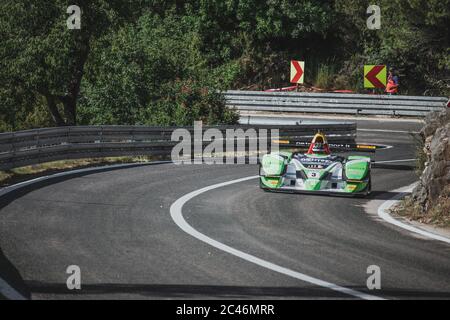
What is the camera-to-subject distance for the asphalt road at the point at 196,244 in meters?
8.23

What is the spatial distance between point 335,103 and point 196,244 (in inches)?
1022

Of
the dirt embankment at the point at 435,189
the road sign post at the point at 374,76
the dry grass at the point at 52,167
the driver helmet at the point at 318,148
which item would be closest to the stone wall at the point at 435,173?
the dirt embankment at the point at 435,189

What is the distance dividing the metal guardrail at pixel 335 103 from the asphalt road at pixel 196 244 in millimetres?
18662

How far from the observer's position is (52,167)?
1806 centimetres

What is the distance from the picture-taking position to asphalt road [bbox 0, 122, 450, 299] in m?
8.23

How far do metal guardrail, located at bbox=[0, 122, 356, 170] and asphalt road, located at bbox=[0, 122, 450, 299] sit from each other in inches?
58.4

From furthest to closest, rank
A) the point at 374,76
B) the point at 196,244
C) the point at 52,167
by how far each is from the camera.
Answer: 1. the point at 374,76
2. the point at 52,167
3. the point at 196,244

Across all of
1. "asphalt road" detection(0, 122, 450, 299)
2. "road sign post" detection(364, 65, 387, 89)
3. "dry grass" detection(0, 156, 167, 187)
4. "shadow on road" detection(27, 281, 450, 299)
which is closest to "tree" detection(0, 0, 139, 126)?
"dry grass" detection(0, 156, 167, 187)

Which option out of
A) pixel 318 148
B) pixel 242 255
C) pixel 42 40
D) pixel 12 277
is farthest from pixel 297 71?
pixel 12 277

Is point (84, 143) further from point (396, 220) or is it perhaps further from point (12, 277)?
point (12, 277)

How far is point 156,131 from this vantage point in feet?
69.2

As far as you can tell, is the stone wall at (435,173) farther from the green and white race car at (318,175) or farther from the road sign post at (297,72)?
the road sign post at (297,72)

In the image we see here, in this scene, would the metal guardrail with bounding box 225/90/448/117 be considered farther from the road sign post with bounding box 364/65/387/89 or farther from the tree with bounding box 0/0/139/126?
the tree with bounding box 0/0/139/126
